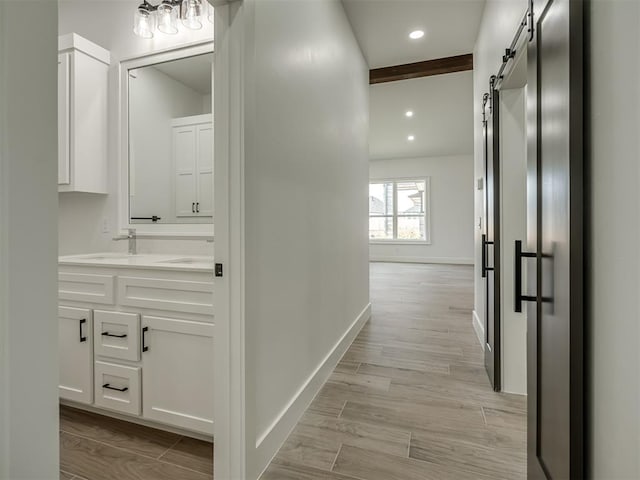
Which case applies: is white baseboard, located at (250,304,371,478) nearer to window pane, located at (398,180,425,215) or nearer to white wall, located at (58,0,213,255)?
white wall, located at (58,0,213,255)

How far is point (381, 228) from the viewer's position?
33.3 ft

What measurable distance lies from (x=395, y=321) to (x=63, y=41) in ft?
12.1

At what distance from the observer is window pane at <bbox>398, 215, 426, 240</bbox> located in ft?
32.0

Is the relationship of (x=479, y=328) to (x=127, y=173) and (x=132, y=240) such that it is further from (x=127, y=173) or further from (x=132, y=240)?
(x=127, y=173)

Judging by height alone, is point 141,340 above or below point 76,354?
above

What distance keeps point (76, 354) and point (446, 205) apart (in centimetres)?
905

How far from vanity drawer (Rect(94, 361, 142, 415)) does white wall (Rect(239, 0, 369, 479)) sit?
717 mm

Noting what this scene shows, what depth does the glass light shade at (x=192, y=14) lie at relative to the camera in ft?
7.16

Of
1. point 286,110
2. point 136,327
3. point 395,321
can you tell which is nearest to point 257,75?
point 286,110

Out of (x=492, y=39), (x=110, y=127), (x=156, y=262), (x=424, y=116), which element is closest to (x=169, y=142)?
(x=110, y=127)

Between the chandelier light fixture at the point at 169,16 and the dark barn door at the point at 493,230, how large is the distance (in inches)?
76.8

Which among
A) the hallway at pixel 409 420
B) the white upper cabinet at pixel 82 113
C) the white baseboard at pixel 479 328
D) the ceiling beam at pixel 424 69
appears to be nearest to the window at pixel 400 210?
the ceiling beam at pixel 424 69

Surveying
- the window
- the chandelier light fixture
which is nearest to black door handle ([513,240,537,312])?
the chandelier light fixture

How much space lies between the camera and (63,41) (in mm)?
2314
